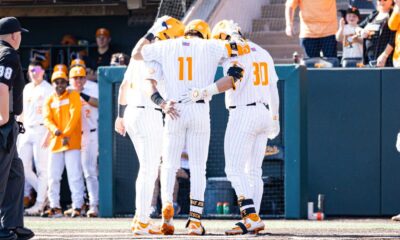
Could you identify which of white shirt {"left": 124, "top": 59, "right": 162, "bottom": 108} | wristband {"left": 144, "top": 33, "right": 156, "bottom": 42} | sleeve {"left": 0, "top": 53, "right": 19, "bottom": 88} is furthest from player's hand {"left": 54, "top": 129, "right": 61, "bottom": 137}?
sleeve {"left": 0, "top": 53, "right": 19, "bottom": 88}

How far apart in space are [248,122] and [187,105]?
2.19ft

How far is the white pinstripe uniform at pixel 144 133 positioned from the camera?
10656mm

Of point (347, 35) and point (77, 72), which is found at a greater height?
point (347, 35)

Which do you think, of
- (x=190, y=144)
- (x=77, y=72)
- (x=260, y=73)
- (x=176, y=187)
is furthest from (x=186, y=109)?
(x=77, y=72)

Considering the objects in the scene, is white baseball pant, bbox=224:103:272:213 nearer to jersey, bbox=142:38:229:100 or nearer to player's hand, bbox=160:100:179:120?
jersey, bbox=142:38:229:100

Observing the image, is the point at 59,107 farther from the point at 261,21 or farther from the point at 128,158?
the point at 261,21

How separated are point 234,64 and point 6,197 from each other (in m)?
2.55

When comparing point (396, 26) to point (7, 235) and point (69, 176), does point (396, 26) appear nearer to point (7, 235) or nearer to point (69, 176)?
point (69, 176)

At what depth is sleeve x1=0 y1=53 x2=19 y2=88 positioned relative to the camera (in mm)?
9273

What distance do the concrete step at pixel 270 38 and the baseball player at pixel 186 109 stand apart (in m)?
6.06

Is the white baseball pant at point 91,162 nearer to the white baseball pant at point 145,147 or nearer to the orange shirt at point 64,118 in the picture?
the orange shirt at point 64,118

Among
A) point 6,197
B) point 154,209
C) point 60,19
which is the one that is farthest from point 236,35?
point 60,19

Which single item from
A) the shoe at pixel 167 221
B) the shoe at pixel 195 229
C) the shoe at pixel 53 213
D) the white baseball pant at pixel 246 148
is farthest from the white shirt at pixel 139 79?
the shoe at pixel 53 213

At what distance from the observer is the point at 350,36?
591 inches
